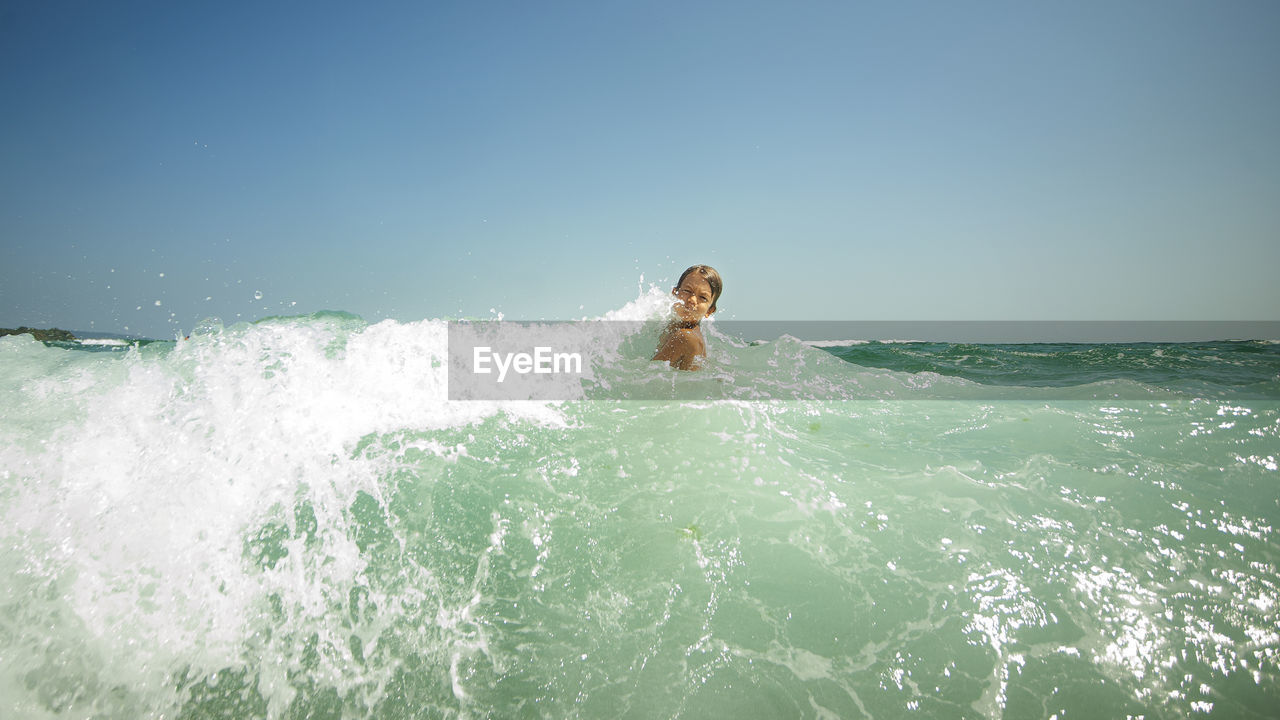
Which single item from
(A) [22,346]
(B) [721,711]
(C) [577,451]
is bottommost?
(B) [721,711]

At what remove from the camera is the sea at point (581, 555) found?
1.72 meters

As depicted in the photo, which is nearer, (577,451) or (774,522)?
(774,522)

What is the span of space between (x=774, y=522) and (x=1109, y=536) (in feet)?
5.23

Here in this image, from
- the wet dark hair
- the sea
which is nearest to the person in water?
the wet dark hair

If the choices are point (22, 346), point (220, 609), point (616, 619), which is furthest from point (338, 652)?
point (22, 346)

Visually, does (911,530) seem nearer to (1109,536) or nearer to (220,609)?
(1109,536)

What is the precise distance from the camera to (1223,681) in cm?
173

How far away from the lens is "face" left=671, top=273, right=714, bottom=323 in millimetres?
4992

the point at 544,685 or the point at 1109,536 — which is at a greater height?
the point at 1109,536

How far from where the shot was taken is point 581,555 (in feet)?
7.09

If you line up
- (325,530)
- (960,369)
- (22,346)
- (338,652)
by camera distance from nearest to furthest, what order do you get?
(338,652)
(325,530)
(22,346)
(960,369)

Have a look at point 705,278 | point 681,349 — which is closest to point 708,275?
point 705,278

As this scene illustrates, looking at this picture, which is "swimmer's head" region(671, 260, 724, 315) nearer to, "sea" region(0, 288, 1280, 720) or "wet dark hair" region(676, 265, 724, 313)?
"wet dark hair" region(676, 265, 724, 313)

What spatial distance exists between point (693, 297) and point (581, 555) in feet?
11.0
